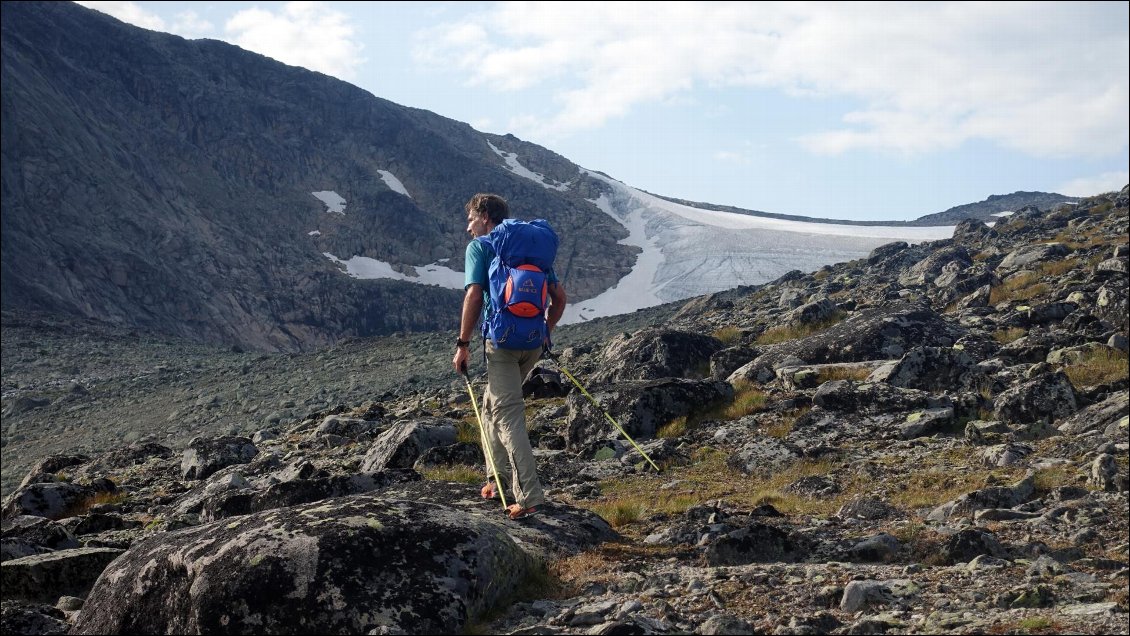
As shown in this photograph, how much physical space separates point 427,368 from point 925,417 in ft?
91.7

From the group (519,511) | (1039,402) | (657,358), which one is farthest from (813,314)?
(519,511)

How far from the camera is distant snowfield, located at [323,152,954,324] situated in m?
89.6

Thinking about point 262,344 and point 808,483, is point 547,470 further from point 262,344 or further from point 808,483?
point 262,344

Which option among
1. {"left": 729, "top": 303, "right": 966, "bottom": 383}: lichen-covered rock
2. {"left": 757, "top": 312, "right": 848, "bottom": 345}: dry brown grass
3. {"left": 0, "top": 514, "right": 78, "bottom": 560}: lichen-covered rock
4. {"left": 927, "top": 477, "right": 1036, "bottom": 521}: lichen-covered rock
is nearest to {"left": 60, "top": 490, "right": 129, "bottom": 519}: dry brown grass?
{"left": 0, "top": 514, "right": 78, "bottom": 560}: lichen-covered rock

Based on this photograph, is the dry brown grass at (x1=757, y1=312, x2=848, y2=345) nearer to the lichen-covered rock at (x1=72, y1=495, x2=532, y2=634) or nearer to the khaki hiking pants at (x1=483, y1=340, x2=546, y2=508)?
the khaki hiking pants at (x1=483, y1=340, x2=546, y2=508)

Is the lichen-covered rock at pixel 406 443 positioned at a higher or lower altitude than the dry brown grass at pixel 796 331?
lower

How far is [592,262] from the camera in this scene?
11044cm

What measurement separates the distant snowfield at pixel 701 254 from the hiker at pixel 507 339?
79.7 metres

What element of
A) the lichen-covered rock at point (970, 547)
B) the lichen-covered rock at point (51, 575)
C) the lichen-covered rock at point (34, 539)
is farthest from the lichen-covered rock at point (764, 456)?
the lichen-covered rock at point (34, 539)

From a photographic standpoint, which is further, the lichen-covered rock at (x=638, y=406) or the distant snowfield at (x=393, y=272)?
the distant snowfield at (x=393, y=272)

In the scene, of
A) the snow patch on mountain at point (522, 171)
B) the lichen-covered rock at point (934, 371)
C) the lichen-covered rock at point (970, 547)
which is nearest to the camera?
the lichen-covered rock at point (970, 547)

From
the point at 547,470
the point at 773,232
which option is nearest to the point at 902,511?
the point at 547,470

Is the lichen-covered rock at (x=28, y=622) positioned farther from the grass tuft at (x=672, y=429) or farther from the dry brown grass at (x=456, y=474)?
the grass tuft at (x=672, y=429)

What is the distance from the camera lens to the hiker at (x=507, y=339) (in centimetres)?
782
